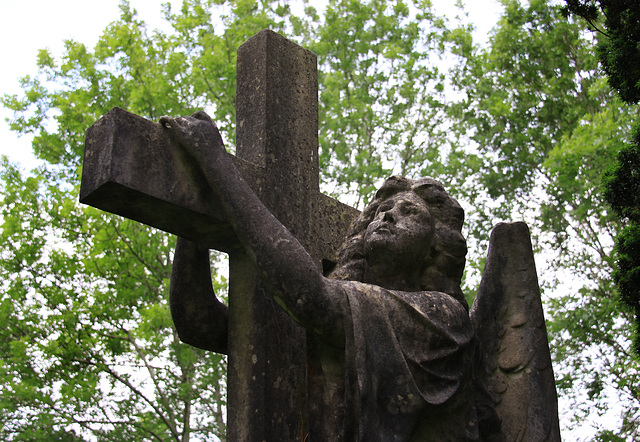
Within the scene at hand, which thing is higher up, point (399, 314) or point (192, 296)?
point (192, 296)

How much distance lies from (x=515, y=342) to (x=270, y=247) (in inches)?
60.4

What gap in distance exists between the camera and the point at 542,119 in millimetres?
14008

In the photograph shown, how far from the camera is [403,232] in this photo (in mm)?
3318

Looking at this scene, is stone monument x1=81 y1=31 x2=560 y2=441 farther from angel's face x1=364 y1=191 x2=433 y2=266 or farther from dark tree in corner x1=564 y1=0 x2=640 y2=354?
dark tree in corner x1=564 y1=0 x2=640 y2=354

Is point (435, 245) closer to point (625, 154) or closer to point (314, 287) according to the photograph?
point (314, 287)

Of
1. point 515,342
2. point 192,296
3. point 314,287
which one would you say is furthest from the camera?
point 515,342

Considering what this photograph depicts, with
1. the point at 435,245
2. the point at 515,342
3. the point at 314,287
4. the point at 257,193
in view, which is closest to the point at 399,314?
the point at 314,287

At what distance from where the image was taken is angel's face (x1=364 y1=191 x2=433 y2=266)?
3.30 meters

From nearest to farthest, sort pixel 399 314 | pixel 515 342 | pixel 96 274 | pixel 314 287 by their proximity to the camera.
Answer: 1. pixel 314 287
2. pixel 399 314
3. pixel 515 342
4. pixel 96 274

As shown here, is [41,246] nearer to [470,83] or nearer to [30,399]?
[30,399]

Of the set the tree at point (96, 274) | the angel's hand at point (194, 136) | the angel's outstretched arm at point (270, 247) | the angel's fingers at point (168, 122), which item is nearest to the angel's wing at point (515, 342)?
the angel's outstretched arm at point (270, 247)

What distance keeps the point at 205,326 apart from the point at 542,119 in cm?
1209

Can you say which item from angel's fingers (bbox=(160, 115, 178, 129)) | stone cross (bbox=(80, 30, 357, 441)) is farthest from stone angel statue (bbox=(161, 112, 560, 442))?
stone cross (bbox=(80, 30, 357, 441))

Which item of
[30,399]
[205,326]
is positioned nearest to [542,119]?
[30,399]
